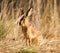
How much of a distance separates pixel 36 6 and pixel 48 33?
943mm

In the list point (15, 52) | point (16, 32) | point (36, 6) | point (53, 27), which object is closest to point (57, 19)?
point (53, 27)

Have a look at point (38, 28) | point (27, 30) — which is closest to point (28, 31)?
point (27, 30)

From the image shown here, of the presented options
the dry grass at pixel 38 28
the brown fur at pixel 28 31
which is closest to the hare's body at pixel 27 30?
the brown fur at pixel 28 31

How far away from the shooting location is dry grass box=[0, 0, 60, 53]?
5340 mm

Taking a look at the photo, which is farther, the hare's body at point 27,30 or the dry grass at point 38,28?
the dry grass at point 38,28

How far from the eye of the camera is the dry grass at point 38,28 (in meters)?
5.34

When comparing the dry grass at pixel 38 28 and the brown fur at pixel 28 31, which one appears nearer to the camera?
the brown fur at pixel 28 31

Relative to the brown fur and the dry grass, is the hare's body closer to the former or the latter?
the brown fur

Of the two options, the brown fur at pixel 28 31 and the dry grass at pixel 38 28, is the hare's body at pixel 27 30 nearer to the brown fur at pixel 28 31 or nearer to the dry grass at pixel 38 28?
the brown fur at pixel 28 31

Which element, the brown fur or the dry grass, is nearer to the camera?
A: the brown fur

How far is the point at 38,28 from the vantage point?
626 centimetres

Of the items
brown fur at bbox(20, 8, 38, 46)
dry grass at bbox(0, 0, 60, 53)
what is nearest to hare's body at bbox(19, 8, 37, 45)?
brown fur at bbox(20, 8, 38, 46)

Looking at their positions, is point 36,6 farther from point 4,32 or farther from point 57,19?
point 4,32

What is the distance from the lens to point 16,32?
588cm
